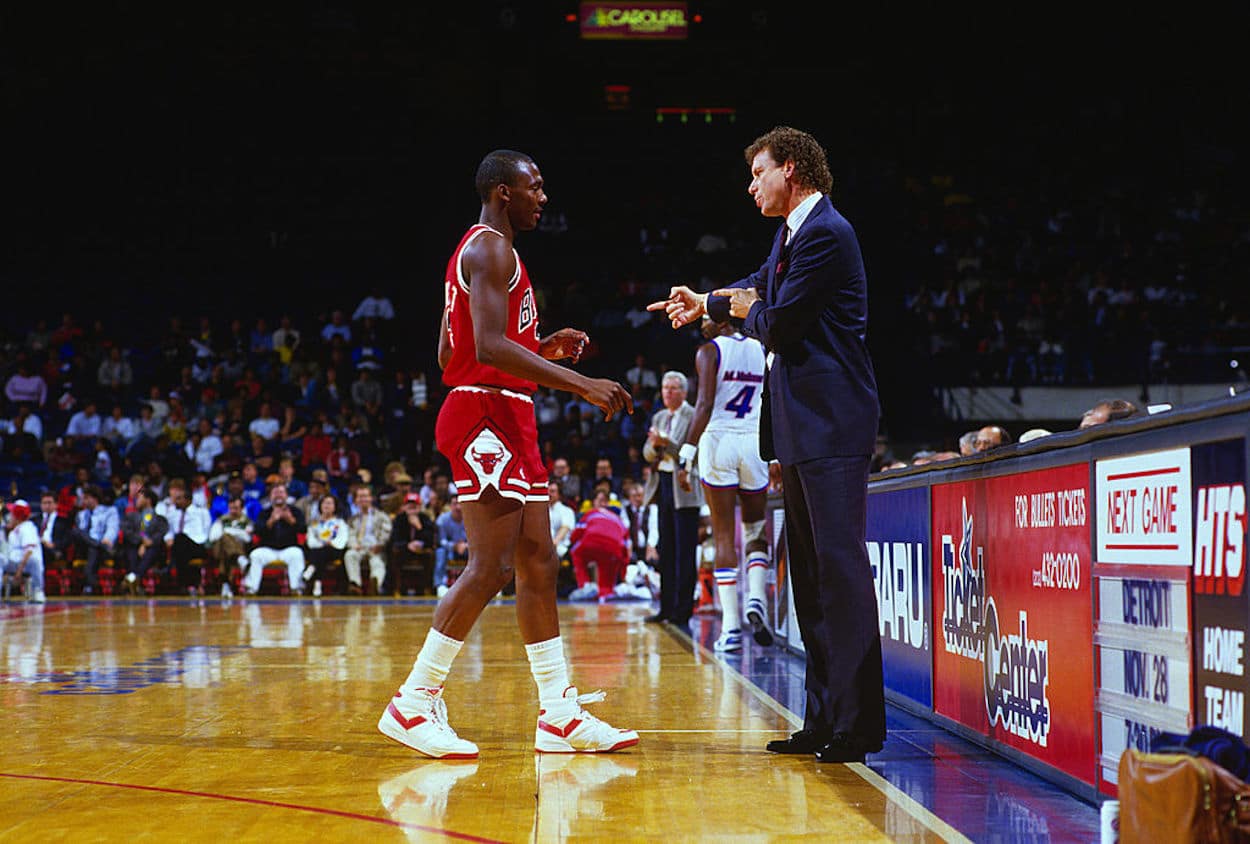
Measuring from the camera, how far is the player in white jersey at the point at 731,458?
7523 mm

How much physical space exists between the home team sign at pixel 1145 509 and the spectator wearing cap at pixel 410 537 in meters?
11.4

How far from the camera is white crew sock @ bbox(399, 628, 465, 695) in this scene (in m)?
3.79

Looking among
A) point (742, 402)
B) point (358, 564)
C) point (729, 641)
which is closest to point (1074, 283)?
point (358, 564)

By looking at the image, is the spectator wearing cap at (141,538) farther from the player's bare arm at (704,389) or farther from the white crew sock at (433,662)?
the white crew sock at (433,662)

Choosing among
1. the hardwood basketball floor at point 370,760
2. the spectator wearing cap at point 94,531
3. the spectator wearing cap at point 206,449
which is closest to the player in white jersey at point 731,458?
the hardwood basketball floor at point 370,760

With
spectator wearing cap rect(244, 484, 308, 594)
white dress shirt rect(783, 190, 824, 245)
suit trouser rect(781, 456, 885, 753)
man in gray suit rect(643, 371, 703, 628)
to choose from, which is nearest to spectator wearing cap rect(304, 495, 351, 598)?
spectator wearing cap rect(244, 484, 308, 594)

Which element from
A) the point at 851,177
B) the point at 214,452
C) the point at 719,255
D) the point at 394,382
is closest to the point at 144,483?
the point at 214,452

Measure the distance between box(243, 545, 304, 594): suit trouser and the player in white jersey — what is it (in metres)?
7.53

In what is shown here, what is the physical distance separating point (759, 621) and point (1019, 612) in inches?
157

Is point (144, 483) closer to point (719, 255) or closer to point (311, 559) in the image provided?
point (311, 559)

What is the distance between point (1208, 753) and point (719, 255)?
18.8 m

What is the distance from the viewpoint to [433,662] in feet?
12.5

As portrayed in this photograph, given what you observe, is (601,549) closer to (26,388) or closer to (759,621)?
(759,621)

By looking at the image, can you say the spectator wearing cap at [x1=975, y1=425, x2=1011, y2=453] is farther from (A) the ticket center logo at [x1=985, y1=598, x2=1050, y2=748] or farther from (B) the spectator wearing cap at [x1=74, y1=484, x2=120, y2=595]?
(B) the spectator wearing cap at [x1=74, y1=484, x2=120, y2=595]
